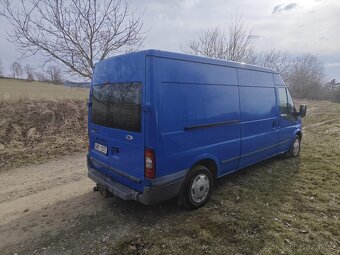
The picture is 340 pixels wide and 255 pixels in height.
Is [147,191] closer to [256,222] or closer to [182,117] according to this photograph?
[182,117]

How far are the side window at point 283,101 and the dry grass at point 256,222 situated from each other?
1.55 metres

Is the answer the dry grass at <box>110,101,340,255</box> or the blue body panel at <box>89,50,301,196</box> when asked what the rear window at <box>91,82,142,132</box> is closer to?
the blue body panel at <box>89,50,301,196</box>

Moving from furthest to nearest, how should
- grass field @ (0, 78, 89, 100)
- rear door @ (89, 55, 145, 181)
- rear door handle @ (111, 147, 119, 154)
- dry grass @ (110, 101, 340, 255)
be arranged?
grass field @ (0, 78, 89, 100) < rear door handle @ (111, 147, 119, 154) < rear door @ (89, 55, 145, 181) < dry grass @ (110, 101, 340, 255)

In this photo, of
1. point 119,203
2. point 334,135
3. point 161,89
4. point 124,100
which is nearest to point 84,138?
point 119,203

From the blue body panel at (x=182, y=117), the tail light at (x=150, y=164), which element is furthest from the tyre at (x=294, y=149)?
the tail light at (x=150, y=164)

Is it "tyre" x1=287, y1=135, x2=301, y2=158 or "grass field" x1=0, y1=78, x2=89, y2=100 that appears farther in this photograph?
"grass field" x1=0, y1=78, x2=89, y2=100

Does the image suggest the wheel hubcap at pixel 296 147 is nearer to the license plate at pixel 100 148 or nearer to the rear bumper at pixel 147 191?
the rear bumper at pixel 147 191

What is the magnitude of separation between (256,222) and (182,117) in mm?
1912

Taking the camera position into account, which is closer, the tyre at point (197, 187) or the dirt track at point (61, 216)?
the dirt track at point (61, 216)

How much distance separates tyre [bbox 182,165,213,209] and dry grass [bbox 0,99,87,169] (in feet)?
15.8

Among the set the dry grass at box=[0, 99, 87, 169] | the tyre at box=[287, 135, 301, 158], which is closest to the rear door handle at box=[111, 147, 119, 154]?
the dry grass at box=[0, 99, 87, 169]

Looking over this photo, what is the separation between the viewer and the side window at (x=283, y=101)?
19.1ft

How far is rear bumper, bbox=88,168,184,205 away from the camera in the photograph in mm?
3338

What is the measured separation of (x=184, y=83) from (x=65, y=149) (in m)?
5.55
